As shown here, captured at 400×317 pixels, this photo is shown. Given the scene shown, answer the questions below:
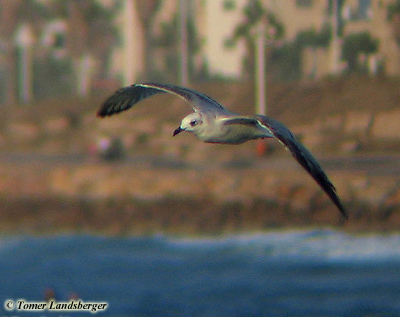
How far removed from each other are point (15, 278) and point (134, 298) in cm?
584

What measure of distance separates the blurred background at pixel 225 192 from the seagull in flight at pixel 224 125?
36.9 feet

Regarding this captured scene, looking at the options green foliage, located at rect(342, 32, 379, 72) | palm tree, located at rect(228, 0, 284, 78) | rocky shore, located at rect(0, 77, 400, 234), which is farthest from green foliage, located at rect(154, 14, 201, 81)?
rocky shore, located at rect(0, 77, 400, 234)

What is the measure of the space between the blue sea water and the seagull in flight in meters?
14.9

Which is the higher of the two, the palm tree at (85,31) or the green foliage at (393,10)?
the palm tree at (85,31)

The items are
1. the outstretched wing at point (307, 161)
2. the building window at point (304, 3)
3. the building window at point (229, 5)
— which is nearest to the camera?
the outstretched wing at point (307, 161)

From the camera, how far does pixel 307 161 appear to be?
37.3 ft

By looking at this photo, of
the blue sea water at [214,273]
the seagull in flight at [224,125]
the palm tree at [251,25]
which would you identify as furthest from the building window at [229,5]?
the seagull in flight at [224,125]

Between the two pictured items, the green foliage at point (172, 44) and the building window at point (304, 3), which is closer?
the building window at point (304, 3)

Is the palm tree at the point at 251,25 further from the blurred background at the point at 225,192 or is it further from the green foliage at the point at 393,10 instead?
the green foliage at the point at 393,10

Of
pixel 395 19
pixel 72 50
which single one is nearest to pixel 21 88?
pixel 72 50

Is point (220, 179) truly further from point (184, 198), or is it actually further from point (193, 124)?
point (193, 124)

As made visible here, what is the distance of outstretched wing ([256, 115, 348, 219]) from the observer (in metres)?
11.2

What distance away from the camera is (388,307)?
2944cm

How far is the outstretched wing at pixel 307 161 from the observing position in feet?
36.8
